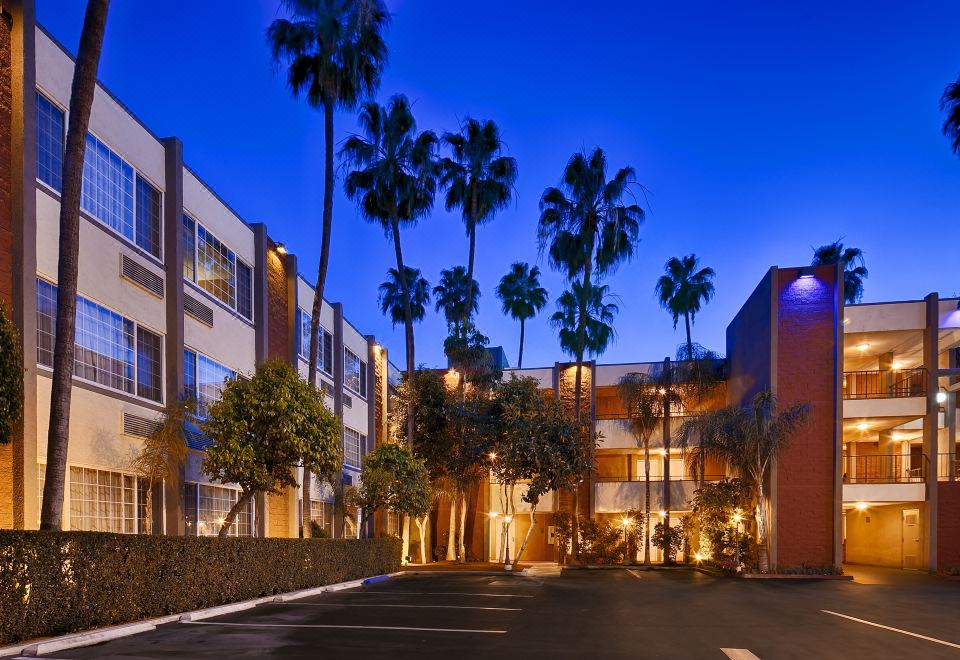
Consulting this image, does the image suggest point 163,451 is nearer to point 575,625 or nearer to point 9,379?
point 9,379

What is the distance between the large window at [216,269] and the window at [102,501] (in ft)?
17.9

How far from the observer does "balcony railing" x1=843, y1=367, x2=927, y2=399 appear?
28.3 m

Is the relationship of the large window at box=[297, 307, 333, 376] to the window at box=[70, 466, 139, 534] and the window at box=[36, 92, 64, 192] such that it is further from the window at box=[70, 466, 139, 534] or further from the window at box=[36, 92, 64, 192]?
the window at box=[36, 92, 64, 192]

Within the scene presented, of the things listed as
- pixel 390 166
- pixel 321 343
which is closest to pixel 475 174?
pixel 390 166

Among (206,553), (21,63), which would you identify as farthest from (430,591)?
(21,63)

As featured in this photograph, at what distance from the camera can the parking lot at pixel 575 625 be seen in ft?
32.4

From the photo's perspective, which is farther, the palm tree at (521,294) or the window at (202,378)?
the palm tree at (521,294)

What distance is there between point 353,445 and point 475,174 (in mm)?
11912

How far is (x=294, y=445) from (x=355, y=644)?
7.28 metres

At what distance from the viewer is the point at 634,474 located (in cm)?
3581

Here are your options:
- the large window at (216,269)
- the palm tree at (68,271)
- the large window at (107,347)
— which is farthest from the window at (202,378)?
the palm tree at (68,271)

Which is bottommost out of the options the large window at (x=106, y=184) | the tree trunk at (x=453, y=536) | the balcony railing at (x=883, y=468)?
the tree trunk at (x=453, y=536)

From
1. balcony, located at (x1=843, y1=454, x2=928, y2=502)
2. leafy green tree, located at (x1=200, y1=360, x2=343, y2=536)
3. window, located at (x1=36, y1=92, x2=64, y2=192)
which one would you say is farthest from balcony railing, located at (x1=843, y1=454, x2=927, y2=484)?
window, located at (x1=36, y1=92, x2=64, y2=192)

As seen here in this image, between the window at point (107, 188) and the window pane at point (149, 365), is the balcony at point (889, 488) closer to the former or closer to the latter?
the window pane at point (149, 365)
